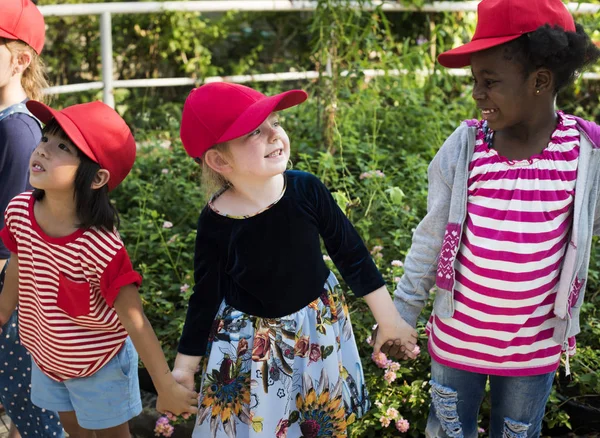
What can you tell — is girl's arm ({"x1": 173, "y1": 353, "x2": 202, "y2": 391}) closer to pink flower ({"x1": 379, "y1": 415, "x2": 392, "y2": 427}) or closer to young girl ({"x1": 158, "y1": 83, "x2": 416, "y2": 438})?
young girl ({"x1": 158, "y1": 83, "x2": 416, "y2": 438})

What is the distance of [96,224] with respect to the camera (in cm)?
241

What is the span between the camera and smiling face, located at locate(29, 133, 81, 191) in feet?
7.76

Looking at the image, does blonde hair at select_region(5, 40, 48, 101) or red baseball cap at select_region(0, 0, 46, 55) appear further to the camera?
blonde hair at select_region(5, 40, 48, 101)

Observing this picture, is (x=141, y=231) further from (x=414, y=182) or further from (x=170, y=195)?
(x=414, y=182)

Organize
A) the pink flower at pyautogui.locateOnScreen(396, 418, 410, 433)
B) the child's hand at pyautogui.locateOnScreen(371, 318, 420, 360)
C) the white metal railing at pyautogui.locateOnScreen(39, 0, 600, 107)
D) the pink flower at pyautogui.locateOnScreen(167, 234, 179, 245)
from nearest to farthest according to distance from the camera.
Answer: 1. the child's hand at pyautogui.locateOnScreen(371, 318, 420, 360)
2. the pink flower at pyautogui.locateOnScreen(396, 418, 410, 433)
3. the pink flower at pyautogui.locateOnScreen(167, 234, 179, 245)
4. the white metal railing at pyautogui.locateOnScreen(39, 0, 600, 107)

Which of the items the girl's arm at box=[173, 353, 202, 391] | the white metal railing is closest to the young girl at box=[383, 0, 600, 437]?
the girl's arm at box=[173, 353, 202, 391]

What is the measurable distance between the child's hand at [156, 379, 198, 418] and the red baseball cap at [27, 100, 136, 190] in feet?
2.02

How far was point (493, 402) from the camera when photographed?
2498 millimetres

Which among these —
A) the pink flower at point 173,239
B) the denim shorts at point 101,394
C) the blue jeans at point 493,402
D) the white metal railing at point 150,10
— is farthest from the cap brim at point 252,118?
the white metal railing at point 150,10

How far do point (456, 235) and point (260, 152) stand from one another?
1.92 feet

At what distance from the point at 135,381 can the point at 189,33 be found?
5423 millimetres

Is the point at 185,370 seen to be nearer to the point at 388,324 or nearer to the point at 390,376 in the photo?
the point at 388,324

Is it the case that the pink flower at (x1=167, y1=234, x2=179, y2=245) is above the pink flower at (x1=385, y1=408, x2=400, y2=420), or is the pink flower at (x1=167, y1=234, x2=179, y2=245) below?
above

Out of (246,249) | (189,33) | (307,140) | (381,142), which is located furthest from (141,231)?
(189,33)
